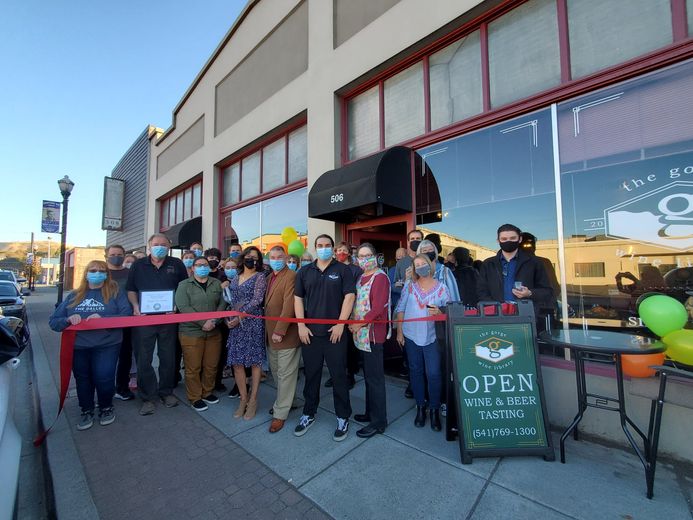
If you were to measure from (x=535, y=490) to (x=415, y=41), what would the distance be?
6.01 metres

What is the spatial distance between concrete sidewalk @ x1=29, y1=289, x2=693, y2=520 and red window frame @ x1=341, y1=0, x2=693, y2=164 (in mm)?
3930

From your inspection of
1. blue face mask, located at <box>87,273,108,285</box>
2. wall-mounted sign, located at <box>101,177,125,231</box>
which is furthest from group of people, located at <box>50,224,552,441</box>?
wall-mounted sign, located at <box>101,177,125,231</box>

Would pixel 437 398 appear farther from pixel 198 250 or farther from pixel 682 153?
pixel 198 250

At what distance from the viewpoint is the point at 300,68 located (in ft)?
24.5

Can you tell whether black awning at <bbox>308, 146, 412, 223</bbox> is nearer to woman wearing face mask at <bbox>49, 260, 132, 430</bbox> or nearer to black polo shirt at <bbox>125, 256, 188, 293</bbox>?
black polo shirt at <bbox>125, 256, 188, 293</bbox>

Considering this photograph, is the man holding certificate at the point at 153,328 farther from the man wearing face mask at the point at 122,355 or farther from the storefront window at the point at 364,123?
the storefront window at the point at 364,123

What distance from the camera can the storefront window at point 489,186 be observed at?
411 cm

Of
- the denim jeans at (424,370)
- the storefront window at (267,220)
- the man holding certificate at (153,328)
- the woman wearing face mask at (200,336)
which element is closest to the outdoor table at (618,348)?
the denim jeans at (424,370)

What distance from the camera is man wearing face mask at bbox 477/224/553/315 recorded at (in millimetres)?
3275

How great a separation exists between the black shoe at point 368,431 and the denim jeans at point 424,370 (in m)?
0.55

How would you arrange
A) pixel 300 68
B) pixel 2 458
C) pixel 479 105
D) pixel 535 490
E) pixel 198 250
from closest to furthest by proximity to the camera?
pixel 2 458, pixel 535 490, pixel 479 105, pixel 198 250, pixel 300 68

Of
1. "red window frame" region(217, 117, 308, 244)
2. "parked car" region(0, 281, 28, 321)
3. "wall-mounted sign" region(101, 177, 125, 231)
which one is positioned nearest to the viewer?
"red window frame" region(217, 117, 308, 244)

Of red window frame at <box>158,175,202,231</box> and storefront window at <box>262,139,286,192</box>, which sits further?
red window frame at <box>158,175,202,231</box>

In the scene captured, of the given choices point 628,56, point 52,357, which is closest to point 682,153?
point 628,56
